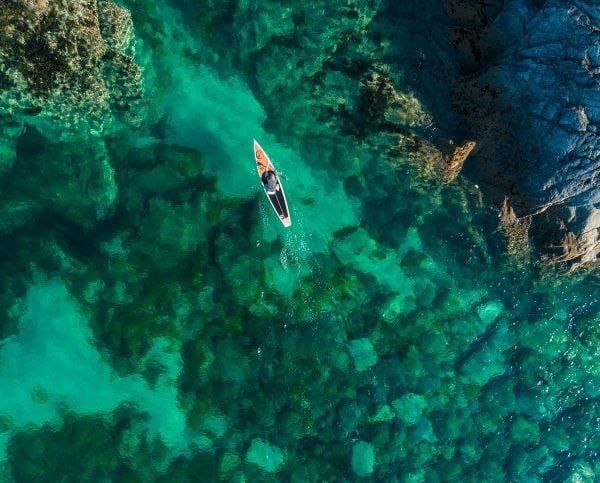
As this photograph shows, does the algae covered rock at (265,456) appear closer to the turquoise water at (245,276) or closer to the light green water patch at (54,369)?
the turquoise water at (245,276)

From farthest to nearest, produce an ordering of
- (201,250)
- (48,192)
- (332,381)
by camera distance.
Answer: (332,381) → (201,250) → (48,192)

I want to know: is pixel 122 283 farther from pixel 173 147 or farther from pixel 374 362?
pixel 374 362

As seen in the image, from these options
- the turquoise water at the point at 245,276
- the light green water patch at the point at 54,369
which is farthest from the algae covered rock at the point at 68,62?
the light green water patch at the point at 54,369

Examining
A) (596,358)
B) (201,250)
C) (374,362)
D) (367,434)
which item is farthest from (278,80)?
(596,358)

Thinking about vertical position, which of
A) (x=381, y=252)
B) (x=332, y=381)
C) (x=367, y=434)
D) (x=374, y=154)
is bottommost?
(x=367, y=434)

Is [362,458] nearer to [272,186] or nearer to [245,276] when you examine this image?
[245,276]

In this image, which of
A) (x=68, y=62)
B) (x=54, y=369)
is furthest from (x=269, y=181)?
(x=54, y=369)
